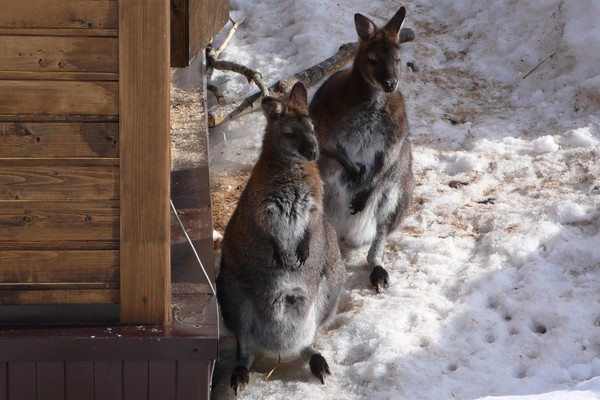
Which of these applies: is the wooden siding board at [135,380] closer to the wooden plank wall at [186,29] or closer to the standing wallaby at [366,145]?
the wooden plank wall at [186,29]

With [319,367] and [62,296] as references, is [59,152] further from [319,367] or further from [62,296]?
[319,367]

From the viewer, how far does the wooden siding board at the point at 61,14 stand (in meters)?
3.68

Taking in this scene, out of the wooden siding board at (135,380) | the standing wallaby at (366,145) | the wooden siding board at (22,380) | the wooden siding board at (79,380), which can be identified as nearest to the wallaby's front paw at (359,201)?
the standing wallaby at (366,145)

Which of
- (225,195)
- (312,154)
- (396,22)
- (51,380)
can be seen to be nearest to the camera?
(51,380)

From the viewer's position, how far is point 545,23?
7.93 m

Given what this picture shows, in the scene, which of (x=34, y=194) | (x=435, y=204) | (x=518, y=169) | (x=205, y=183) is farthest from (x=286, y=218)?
(x=518, y=169)

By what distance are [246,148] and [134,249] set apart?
11.0ft

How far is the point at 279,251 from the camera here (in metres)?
4.82

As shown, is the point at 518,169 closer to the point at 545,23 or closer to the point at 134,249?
the point at 545,23

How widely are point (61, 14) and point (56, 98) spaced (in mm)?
316

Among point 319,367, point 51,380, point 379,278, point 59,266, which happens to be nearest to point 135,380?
point 51,380

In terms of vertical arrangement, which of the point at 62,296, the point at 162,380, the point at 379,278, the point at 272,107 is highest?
the point at 272,107

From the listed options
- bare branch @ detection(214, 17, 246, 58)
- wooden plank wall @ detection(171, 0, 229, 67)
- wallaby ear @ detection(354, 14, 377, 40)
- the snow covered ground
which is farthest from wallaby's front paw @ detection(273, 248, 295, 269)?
bare branch @ detection(214, 17, 246, 58)

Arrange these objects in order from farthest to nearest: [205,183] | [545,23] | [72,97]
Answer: [545,23] → [205,183] → [72,97]
